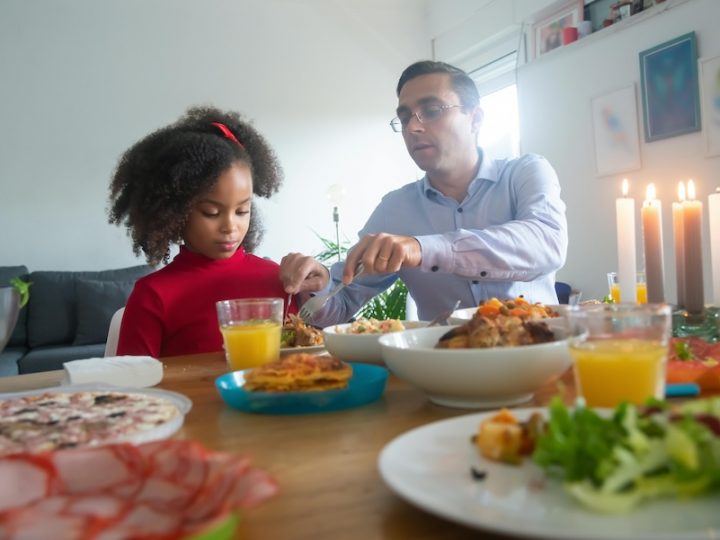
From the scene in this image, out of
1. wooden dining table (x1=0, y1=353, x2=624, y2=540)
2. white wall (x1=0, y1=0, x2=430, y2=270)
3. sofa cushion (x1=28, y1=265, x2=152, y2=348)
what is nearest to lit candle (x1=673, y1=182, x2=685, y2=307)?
wooden dining table (x1=0, y1=353, x2=624, y2=540)

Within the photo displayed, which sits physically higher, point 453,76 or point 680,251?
point 453,76

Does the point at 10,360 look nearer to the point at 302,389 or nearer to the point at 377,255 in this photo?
the point at 377,255

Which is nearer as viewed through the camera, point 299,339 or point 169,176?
point 299,339

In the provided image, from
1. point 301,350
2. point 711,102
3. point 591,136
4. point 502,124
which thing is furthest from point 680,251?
point 502,124

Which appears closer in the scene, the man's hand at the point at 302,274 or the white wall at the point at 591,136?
the man's hand at the point at 302,274

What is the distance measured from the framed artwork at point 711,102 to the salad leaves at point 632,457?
9.76 ft

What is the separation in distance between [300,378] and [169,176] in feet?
3.39

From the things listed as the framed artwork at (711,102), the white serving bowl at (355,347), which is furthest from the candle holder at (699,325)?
the framed artwork at (711,102)

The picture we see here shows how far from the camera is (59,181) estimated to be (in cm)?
448

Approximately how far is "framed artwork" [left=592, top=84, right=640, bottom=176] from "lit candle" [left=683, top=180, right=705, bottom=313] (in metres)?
2.56

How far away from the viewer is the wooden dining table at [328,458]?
17.1 inches

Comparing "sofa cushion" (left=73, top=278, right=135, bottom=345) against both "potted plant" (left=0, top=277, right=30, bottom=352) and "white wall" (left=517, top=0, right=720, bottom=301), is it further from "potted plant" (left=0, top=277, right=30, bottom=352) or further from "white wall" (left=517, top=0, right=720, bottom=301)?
"potted plant" (left=0, top=277, right=30, bottom=352)

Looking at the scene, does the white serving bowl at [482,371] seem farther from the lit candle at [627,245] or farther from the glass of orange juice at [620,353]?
the lit candle at [627,245]

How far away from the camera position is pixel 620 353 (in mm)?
644
